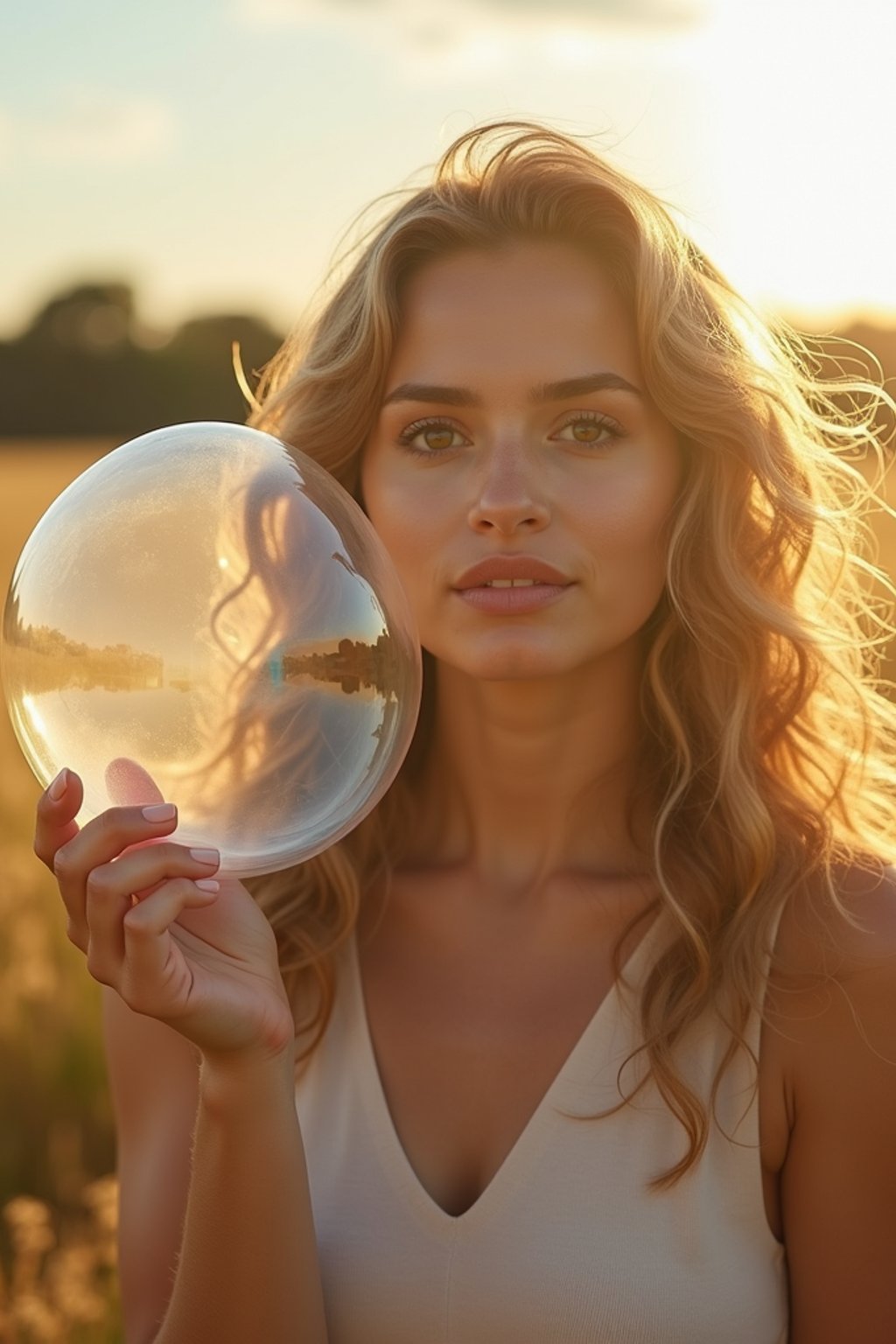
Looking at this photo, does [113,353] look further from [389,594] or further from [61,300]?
[389,594]

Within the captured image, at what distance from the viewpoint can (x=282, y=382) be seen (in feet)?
11.2

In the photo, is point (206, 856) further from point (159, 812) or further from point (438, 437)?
point (438, 437)

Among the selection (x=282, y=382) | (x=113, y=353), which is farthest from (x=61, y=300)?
(x=282, y=382)

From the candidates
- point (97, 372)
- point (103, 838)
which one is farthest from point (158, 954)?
point (97, 372)

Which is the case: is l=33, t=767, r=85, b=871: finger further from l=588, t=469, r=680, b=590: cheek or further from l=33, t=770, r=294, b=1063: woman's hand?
l=588, t=469, r=680, b=590: cheek

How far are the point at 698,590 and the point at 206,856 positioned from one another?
50.7 inches

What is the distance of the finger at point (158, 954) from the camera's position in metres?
2.04

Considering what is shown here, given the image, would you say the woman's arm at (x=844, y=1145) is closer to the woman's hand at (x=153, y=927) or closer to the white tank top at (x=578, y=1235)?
the white tank top at (x=578, y=1235)

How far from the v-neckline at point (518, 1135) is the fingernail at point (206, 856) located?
93 centimetres

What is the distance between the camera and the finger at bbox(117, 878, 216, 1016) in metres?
2.04

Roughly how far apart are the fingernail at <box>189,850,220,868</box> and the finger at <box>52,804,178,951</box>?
46 mm

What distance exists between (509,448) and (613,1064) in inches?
42.0

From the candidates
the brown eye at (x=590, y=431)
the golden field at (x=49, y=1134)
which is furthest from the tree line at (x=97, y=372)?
the brown eye at (x=590, y=431)

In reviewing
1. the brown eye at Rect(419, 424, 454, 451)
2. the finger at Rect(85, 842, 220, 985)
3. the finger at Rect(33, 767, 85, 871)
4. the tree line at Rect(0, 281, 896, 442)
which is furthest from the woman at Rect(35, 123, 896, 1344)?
the tree line at Rect(0, 281, 896, 442)
